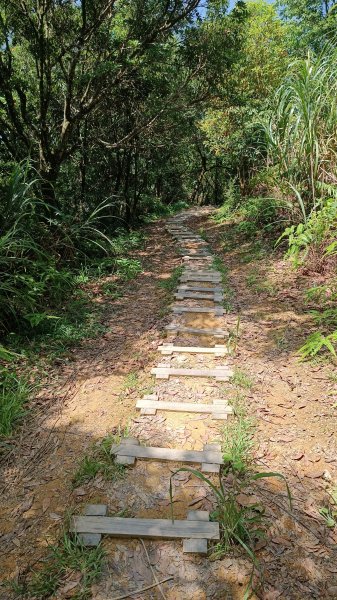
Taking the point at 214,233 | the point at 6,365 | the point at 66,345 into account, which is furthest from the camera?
the point at 214,233

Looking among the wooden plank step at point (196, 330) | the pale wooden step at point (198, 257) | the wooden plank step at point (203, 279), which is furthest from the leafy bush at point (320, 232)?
the pale wooden step at point (198, 257)

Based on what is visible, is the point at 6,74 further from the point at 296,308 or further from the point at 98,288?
the point at 296,308

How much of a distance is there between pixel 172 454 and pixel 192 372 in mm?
848

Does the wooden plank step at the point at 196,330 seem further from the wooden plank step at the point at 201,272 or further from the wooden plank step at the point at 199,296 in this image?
the wooden plank step at the point at 201,272

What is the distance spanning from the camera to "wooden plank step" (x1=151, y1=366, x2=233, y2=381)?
2786mm

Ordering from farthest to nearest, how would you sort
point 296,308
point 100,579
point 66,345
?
point 296,308, point 66,345, point 100,579

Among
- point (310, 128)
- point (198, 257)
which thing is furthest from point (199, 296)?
point (310, 128)

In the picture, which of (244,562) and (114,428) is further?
(114,428)

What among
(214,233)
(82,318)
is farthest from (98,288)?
(214,233)

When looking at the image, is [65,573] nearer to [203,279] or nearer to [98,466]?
[98,466]

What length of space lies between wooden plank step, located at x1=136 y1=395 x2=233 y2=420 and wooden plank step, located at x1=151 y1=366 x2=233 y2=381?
12.6 inches

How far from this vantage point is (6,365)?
2.96 meters

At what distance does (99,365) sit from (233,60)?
5.86 metres

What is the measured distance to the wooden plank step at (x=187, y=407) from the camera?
2383 millimetres
